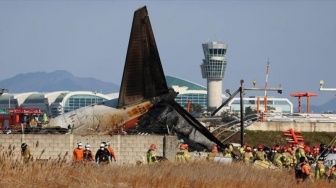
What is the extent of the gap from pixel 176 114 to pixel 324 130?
1179 inches

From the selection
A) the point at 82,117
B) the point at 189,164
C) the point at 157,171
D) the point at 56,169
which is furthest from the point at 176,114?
the point at 56,169

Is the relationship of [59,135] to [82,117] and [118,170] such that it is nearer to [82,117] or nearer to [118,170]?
[82,117]

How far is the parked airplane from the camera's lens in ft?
173

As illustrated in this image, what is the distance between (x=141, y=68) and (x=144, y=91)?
1175mm

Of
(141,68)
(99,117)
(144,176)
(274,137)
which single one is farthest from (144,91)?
(274,137)

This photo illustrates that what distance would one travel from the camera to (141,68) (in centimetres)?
5328

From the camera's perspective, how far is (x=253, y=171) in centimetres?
3653

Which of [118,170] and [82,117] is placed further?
[82,117]

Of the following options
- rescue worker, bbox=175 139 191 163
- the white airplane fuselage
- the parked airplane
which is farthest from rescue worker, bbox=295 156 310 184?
the parked airplane

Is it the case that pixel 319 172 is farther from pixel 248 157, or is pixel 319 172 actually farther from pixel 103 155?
pixel 103 155

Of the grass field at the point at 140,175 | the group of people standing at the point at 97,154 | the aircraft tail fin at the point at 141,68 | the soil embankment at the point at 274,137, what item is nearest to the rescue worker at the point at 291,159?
the grass field at the point at 140,175

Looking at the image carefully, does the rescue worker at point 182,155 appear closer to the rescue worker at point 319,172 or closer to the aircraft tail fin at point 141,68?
the rescue worker at point 319,172

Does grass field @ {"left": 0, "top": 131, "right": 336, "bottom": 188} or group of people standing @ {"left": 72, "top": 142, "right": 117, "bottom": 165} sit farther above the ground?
group of people standing @ {"left": 72, "top": 142, "right": 117, "bottom": 165}

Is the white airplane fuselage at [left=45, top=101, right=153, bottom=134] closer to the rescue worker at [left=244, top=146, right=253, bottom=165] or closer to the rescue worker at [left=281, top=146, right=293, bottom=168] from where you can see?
the rescue worker at [left=244, top=146, right=253, bottom=165]
